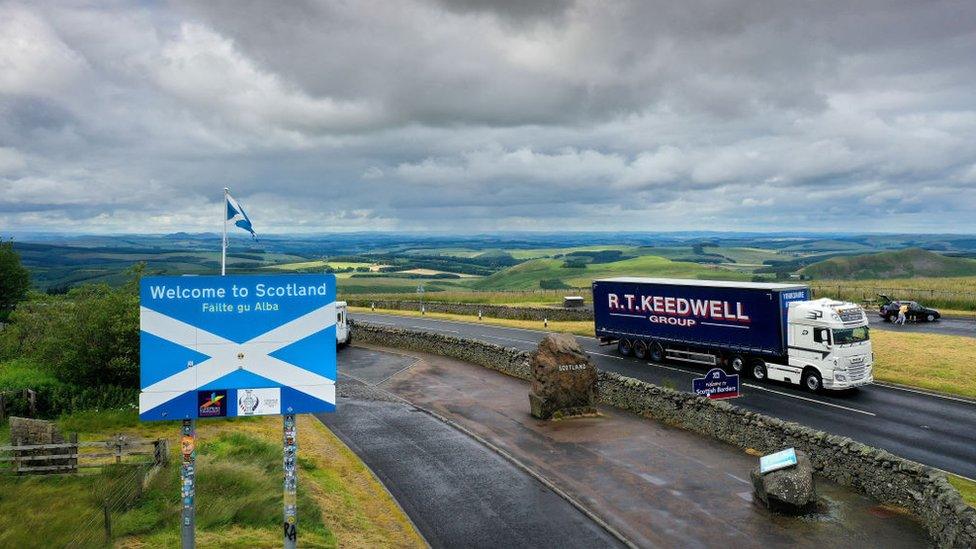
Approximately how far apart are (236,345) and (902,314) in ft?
174

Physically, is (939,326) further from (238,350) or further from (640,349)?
(238,350)

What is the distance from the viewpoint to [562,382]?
25375 mm

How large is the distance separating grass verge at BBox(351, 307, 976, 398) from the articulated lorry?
3.73m

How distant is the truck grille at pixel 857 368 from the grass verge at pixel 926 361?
3453 millimetres

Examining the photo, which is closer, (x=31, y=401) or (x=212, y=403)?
(x=212, y=403)

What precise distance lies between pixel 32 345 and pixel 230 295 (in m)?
27.7

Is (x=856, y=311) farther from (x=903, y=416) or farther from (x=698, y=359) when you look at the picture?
(x=698, y=359)

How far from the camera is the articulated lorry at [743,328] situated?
2828cm

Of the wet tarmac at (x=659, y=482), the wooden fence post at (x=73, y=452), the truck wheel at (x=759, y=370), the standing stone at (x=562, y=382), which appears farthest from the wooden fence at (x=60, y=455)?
the truck wheel at (x=759, y=370)

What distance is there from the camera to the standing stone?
25312mm

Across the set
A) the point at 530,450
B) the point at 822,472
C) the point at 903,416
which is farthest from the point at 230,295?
the point at 903,416

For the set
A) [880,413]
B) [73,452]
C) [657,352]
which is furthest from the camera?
[657,352]

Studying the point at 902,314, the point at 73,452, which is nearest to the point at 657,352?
the point at 902,314

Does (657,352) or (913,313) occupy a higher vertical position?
(913,313)
